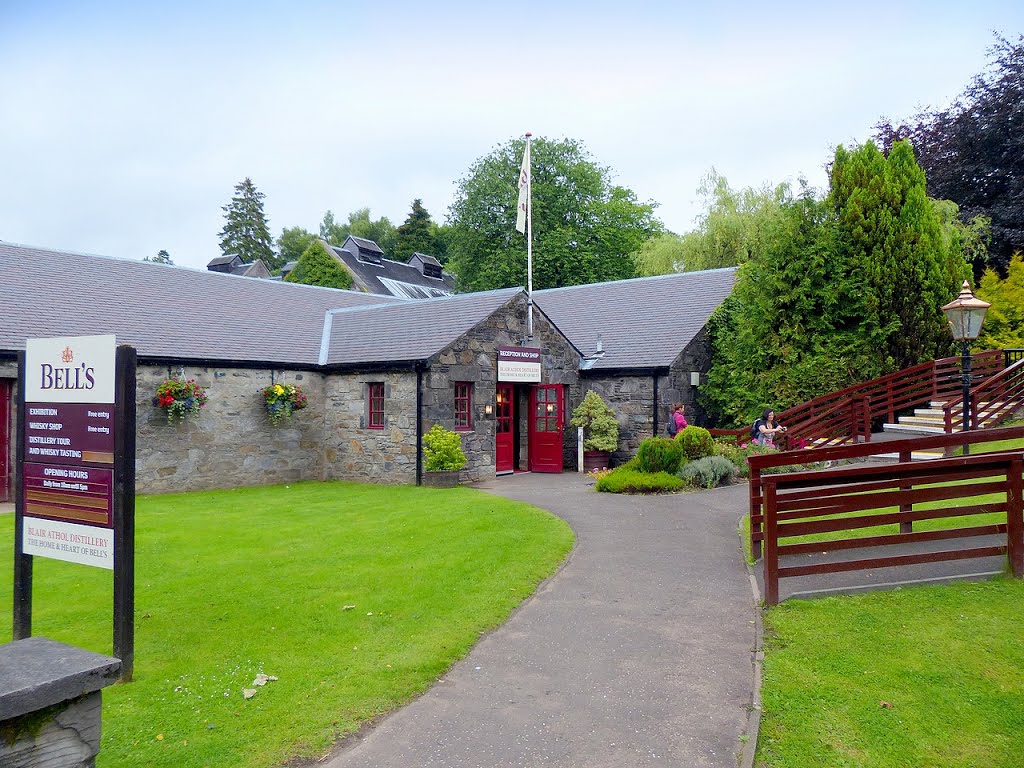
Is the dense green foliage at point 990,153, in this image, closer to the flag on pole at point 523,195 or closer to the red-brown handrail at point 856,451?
the flag on pole at point 523,195

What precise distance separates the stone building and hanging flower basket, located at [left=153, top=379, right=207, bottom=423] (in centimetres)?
28

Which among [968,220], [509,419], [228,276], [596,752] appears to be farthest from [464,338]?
[968,220]

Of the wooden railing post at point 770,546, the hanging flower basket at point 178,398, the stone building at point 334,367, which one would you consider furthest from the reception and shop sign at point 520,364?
the wooden railing post at point 770,546

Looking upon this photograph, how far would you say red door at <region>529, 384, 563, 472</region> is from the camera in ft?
63.5

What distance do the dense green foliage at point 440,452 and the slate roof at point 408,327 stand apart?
173 centimetres

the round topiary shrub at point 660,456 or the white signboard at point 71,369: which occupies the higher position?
the white signboard at point 71,369

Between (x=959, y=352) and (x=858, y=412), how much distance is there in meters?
3.72

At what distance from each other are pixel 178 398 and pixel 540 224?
27657 mm

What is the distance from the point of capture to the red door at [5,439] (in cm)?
1423

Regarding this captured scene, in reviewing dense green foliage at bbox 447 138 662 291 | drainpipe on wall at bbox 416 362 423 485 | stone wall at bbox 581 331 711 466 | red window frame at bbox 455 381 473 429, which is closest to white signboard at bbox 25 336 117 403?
drainpipe on wall at bbox 416 362 423 485

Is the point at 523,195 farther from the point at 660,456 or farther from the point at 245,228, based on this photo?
the point at 245,228

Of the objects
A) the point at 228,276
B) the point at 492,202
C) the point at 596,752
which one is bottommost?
the point at 596,752

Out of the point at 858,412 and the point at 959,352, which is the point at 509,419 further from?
the point at 959,352

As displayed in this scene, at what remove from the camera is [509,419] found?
19.3 m
